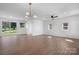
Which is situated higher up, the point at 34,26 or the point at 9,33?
the point at 34,26

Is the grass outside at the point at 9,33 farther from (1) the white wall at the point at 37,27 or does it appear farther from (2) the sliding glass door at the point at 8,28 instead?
(1) the white wall at the point at 37,27

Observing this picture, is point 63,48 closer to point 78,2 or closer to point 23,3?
point 78,2

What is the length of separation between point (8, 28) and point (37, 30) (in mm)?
632

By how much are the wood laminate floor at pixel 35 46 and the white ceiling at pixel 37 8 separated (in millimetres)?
528

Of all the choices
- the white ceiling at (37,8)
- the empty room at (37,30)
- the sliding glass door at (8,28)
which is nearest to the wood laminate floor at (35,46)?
the empty room at (37,30)

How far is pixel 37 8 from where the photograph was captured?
6.99 ft

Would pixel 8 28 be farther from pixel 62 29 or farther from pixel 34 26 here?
pixel 62 29

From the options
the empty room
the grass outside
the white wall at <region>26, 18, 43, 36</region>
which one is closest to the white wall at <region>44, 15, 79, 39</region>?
the empty room

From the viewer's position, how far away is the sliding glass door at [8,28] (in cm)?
209

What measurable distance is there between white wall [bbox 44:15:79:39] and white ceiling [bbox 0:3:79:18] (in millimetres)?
173

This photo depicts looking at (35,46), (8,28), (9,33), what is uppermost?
(8,28)

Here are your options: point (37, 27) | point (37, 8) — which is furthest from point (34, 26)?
point (37, 8)

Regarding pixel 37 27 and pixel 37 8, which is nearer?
pixel 37 8

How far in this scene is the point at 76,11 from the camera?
2.06 metres
